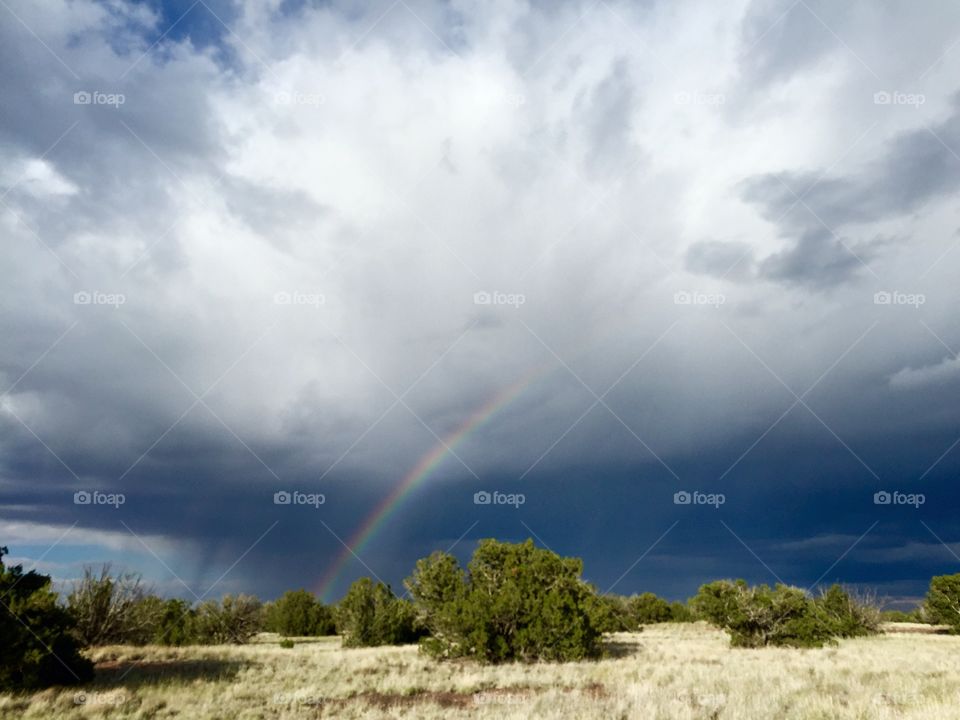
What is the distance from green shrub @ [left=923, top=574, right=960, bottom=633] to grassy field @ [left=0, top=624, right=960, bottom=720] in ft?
93.3

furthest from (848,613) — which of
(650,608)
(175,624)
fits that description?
(175,624)

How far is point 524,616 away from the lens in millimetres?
28016

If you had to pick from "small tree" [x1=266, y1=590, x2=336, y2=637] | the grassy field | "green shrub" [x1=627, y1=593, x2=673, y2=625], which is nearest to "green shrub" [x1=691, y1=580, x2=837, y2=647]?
the grassy field

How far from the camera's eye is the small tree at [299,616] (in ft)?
211

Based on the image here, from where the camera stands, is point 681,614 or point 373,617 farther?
point 681,614

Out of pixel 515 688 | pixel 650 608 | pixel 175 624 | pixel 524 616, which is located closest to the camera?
pixel 515 688

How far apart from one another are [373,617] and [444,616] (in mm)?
17760

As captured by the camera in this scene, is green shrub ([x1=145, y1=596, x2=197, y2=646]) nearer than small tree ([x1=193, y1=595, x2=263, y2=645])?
Yes

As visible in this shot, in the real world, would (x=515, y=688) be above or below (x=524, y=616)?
below

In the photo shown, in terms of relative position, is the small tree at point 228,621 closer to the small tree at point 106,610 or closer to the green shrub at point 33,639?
the small tree at point 106,610

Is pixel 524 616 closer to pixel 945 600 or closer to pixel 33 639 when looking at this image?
pixel 33 639

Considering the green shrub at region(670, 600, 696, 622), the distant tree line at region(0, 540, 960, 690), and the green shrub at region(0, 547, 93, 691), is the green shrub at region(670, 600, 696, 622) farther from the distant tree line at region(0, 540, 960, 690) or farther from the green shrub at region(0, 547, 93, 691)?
the green shrub at region(0, 547, 93, 691)

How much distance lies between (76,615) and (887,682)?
102ft

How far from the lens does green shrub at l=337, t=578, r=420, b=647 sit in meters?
43.7
